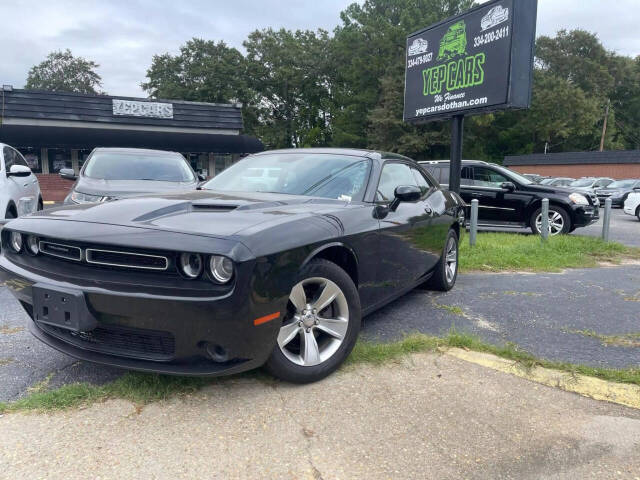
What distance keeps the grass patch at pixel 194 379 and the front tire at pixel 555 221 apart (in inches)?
294

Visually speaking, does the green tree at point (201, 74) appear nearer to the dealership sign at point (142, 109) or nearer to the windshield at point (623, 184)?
the dealership sign at point (142, 109)

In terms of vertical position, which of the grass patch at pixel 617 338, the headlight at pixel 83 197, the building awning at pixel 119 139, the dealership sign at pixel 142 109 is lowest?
the grass patch at pixel 617 338

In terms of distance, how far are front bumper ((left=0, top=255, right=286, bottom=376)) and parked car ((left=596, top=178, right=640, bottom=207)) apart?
78.5 feet

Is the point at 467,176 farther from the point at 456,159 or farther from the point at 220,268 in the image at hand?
the point at 220,268

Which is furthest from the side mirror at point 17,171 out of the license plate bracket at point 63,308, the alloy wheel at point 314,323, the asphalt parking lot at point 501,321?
the alloy wheel at point 314,323

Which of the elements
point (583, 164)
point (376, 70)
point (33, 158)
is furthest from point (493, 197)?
point (376, 70)

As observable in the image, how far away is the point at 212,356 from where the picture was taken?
2363 mm

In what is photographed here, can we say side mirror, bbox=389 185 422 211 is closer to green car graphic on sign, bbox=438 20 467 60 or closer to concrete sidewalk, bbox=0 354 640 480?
concrete sidewalk, bbox=0 354 640 480

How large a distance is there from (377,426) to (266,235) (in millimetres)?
1109

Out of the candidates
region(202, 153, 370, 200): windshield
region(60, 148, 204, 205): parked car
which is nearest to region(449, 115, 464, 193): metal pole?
region(60, 148, 204, 205): parked car

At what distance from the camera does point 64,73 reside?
61750 mm

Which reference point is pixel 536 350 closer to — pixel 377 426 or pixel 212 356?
pixel 377 426

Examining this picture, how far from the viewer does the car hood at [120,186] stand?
Answer: 21.2 ft

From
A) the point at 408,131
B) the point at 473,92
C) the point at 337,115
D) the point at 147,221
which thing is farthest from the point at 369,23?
the point at 147,221
